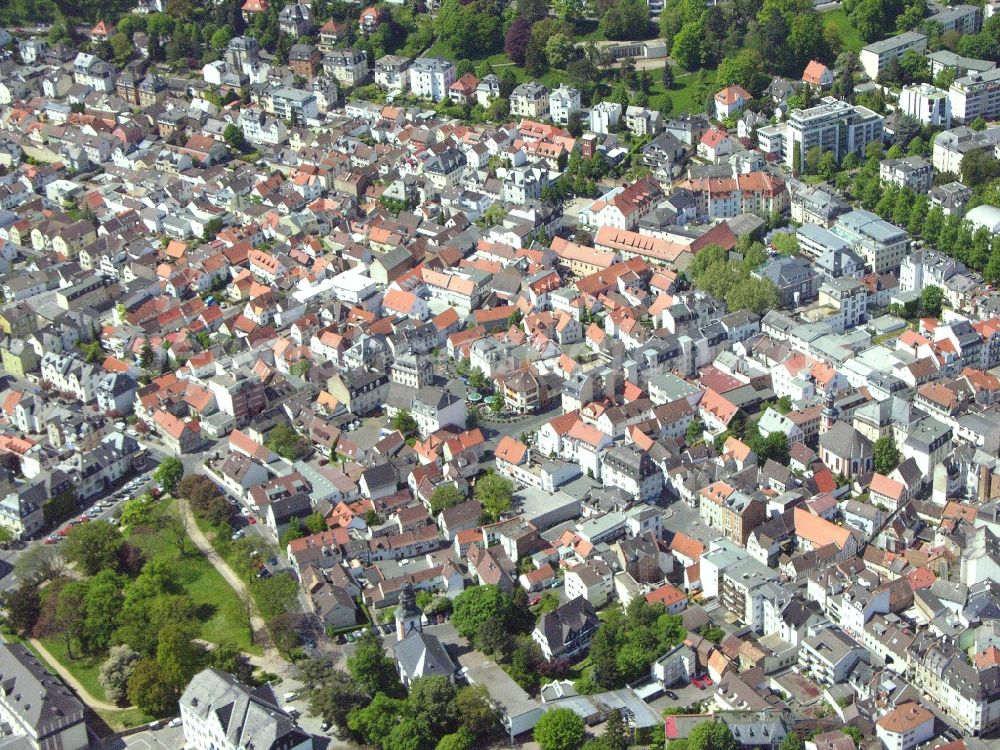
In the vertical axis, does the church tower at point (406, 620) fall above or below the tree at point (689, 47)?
below

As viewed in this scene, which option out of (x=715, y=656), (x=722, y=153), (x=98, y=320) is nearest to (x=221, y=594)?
(x=715, y=656)

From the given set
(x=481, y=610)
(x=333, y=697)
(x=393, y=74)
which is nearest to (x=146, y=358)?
(x=481, y=610)

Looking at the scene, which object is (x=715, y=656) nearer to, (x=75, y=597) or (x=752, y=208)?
(x=75, y=597)

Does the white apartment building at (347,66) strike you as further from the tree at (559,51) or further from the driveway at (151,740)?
the driveway at (151,740)

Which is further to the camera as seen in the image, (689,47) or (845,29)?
(845,29)

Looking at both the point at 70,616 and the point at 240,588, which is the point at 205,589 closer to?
the point at 240,588

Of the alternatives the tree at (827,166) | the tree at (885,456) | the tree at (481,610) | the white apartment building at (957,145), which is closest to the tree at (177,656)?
the tree at (481,610)
